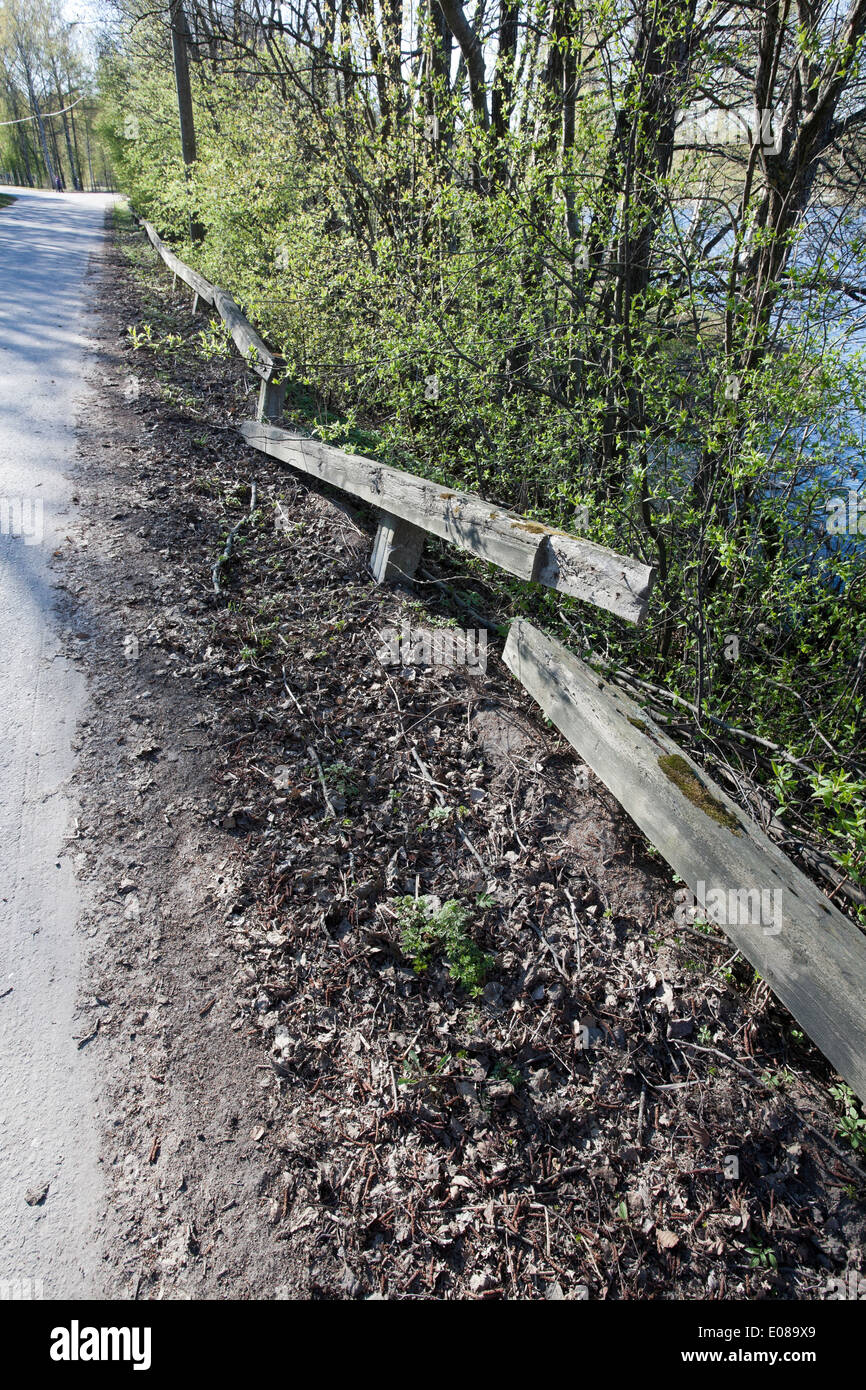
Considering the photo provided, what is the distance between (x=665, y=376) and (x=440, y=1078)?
3.88 m

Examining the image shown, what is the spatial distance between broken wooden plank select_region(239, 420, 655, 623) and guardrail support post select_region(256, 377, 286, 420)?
0.94 metres

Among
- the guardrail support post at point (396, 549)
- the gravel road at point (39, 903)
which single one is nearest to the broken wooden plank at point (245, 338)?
the gravel road at point (39, 903)

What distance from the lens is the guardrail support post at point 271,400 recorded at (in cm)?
657

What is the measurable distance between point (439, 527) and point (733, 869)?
2.79 m

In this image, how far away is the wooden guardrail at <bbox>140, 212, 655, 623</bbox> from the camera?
3.38 m

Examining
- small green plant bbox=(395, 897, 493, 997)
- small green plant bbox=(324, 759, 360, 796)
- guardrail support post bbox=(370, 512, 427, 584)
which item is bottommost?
small green plant bbox=(395, 897, 493, 997)

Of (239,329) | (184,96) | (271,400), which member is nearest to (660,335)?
(271,400)

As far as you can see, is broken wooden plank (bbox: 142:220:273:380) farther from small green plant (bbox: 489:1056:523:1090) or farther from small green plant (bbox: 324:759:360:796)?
small green plant (bbox: 489:1056:523:1090)

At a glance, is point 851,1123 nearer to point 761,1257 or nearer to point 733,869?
point 761,1257

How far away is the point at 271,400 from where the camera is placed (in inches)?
262

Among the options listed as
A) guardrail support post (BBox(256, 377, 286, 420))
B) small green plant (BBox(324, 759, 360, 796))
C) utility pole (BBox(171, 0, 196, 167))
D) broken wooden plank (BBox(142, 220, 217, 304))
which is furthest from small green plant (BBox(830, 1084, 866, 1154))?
utility pole (BBox(171, 0, 196, 167))

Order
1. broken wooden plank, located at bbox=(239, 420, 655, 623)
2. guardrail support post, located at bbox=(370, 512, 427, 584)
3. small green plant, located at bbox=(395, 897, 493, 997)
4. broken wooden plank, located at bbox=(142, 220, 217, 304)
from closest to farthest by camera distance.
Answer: small green plant, located at bbox=(395, 897, 493, 997), broken wooden plank, located at bbox=(239, 420, 655, 623), guardrail support post, located at bbox=(370, 512, 427, 584), broken wooden plank, located at bbox=(142, 220, 217, 304)

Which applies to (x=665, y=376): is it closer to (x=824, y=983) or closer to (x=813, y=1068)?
(x=824, y=983)

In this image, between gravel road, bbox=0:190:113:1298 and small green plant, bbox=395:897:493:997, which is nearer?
gravel road, bbox=0:190:113:1298
